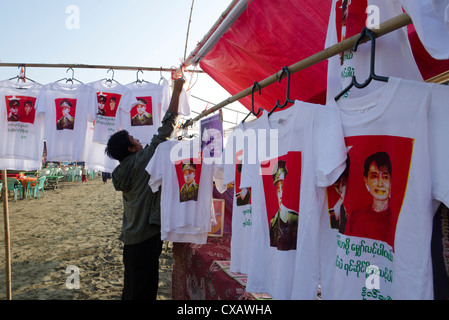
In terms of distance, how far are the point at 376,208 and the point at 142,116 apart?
2.80 meters

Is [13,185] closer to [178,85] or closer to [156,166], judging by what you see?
[178,85]

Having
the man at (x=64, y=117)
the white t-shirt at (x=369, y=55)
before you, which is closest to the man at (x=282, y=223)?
the white t-shirt at (x=369, y=55)

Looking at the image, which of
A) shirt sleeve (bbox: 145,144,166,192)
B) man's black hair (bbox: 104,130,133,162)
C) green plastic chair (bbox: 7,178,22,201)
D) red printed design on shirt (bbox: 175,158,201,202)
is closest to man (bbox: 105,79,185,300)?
man's black hair (bbox: 104,130,133,162)

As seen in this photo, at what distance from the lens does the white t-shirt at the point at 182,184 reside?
224 cm

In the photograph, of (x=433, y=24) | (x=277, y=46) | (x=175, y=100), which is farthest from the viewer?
(x=175, y=100)

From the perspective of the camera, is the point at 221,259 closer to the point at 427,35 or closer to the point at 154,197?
the point at 154,197

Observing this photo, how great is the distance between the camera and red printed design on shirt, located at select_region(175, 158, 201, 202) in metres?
2.23

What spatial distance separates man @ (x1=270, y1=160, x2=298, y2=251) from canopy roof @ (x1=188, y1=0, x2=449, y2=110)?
3.00 feet

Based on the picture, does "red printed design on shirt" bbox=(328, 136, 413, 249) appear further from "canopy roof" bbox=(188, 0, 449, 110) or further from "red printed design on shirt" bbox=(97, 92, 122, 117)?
"red printed design on shirt" bbox=(97, 92, 122, 117)

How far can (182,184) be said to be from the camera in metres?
2.25

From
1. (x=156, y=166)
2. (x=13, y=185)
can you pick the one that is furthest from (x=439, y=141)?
(x=13, y=185)

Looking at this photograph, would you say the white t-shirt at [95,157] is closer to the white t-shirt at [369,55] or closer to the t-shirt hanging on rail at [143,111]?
the t-shirt hanging on rail at [143,111]
